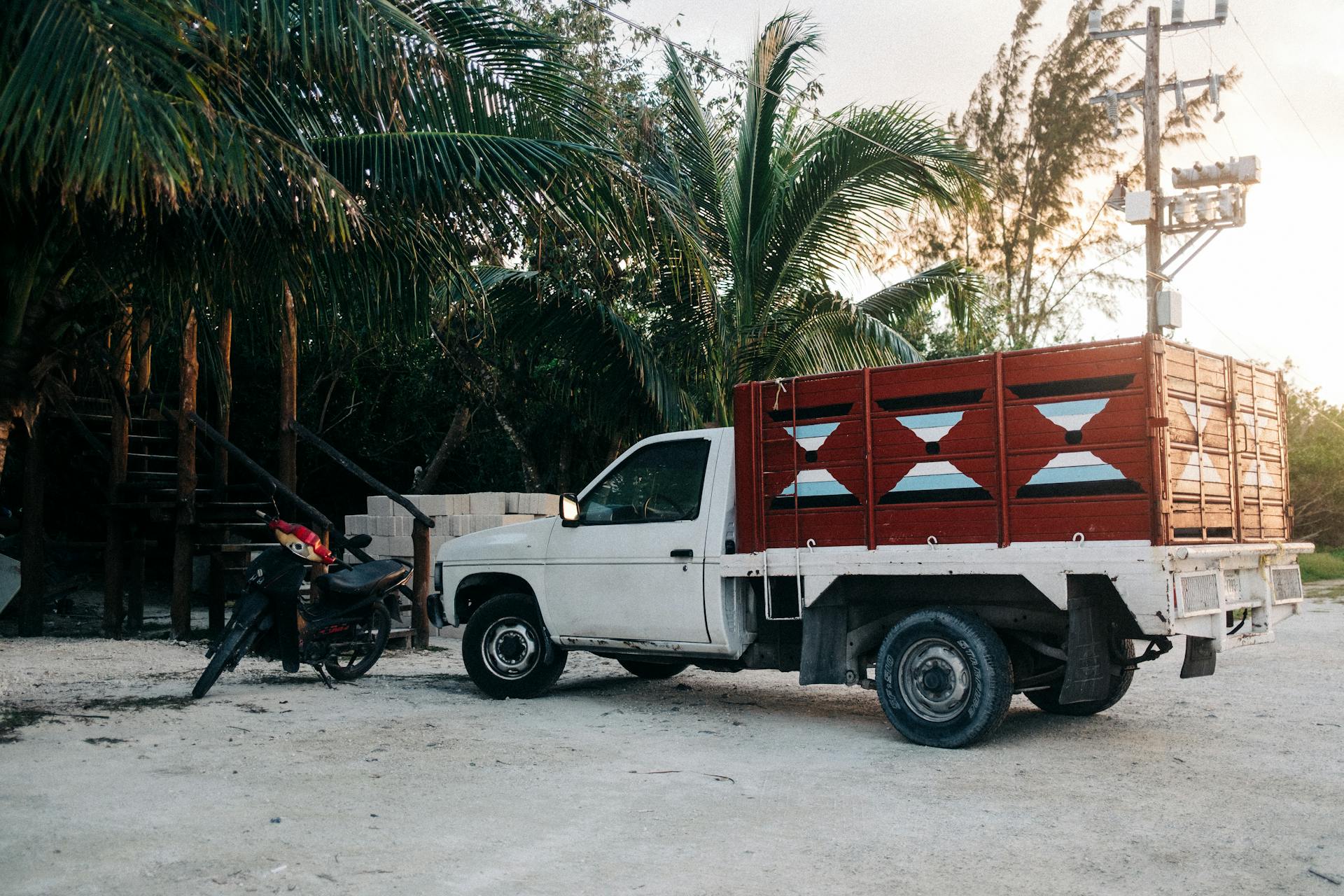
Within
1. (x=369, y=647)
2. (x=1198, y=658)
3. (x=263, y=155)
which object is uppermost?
(x=263, y=155)

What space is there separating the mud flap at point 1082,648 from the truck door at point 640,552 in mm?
2360

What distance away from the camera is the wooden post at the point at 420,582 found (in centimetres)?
1280

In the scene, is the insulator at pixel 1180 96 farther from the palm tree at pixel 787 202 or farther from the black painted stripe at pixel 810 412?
the black painted stripe at pixel 810 412

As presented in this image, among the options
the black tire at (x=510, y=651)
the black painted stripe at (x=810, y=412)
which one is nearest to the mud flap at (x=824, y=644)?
→ the black painted stripe at (x=810, y=412)

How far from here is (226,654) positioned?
362 inches

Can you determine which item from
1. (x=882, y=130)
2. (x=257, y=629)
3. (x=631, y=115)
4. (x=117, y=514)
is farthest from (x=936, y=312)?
(x=257, y=629)

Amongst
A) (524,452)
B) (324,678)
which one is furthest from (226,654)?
(524,452)

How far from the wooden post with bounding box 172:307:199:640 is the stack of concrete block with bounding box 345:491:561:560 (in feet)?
5.90

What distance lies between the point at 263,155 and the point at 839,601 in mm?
4393

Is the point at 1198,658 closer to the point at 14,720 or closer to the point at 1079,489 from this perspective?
the point at 1079,489

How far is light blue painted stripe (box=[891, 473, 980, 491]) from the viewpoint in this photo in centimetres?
727

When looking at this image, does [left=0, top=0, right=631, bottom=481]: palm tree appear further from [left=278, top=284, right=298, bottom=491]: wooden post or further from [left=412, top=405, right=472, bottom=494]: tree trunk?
[left=412, top=405, right=472, bottom=494]: tree trunk

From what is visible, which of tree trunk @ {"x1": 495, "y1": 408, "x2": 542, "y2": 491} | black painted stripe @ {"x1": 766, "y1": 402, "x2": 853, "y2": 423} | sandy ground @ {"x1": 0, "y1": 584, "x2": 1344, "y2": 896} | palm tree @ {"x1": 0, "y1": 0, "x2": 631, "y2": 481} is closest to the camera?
sandy ground @ {"x1": 0, "y1": 584, "x2": 1344, "y2": 896}

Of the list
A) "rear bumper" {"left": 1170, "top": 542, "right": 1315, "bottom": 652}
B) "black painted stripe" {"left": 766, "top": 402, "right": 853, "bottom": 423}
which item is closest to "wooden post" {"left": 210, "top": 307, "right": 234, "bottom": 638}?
"black painted stripe" {"left": 766, "top": 402, "right": 853, "bottom": 423}
